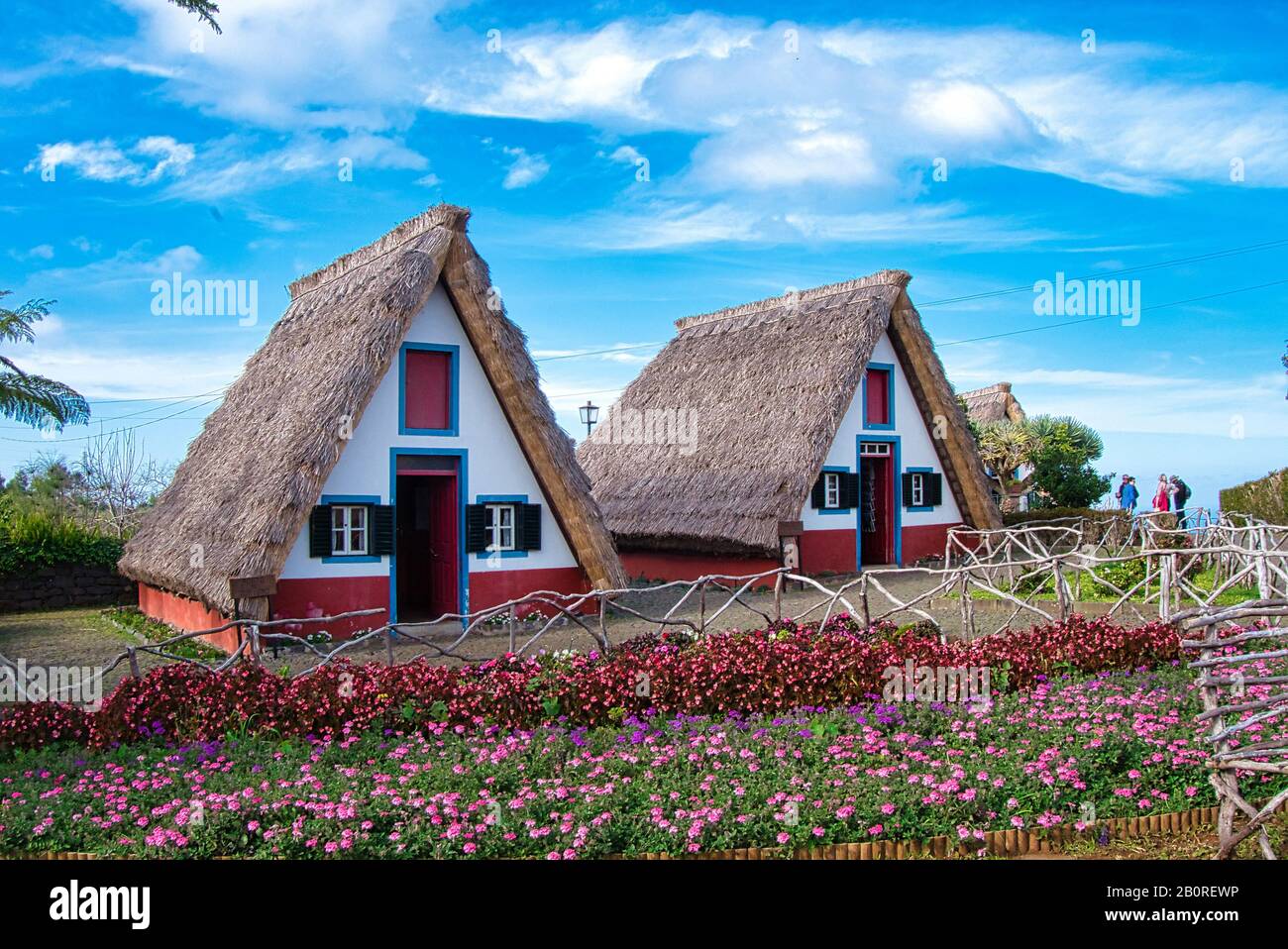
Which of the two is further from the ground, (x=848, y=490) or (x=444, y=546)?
(x=848, y=490)

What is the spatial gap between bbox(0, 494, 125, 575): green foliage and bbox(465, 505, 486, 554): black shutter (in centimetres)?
778

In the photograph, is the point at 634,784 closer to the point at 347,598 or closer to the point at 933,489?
the point at 347,598

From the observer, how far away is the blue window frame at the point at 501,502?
13.2m

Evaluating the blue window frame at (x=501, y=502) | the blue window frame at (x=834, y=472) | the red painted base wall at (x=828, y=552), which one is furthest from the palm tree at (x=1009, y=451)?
the blue window frame at (x=501, y=502)

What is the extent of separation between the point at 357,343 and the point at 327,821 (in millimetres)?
7808

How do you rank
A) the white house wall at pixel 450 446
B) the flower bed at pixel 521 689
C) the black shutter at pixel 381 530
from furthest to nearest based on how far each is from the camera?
the black shutter at pixel 381 530 → the white house wall at pixel 450 446 → the flower bed at pixel 521 689

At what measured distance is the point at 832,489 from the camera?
18312 mm

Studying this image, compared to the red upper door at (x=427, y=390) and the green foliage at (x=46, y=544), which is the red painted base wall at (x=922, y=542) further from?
the green foliage at (x=46, y=544)

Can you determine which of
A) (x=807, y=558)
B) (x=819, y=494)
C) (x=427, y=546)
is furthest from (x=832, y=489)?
(x=427, y=546)

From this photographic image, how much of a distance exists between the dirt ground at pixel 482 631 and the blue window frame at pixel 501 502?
999mm

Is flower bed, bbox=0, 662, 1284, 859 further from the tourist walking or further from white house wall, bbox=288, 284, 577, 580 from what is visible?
the tourist walking

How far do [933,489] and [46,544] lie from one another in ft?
52.5

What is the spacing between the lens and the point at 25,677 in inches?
370
